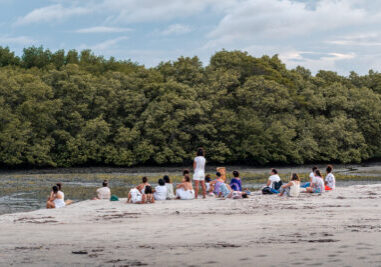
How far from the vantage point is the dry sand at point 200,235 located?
34.1 feet

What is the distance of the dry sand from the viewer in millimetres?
10391

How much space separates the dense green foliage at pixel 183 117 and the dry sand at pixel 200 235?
4005 cm

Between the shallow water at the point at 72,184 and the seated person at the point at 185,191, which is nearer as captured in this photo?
the seated person at the point at 185,191

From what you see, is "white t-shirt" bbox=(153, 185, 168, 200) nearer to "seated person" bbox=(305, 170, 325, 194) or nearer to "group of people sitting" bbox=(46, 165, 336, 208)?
"group of people sitting" bbox=(46, 165, 336, 208)

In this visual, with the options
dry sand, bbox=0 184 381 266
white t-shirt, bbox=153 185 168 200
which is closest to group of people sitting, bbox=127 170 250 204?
white t-shirt, bbox=153 185 168 200

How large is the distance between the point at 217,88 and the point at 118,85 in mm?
12355

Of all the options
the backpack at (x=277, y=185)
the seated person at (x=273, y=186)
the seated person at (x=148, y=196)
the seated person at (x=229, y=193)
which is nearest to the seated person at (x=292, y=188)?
the seated person at (x=273, y=186)

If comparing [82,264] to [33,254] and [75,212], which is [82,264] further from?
[75,212]

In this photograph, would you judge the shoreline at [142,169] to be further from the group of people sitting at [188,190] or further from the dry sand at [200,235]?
the dry sand at [200,235]

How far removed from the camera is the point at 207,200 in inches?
928

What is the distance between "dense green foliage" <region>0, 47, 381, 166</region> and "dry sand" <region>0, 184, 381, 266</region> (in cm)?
4005

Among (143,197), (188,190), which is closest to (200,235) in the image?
(143,197)

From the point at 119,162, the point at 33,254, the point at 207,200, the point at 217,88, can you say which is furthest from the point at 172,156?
the point at 33,254

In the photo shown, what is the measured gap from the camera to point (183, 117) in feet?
204
